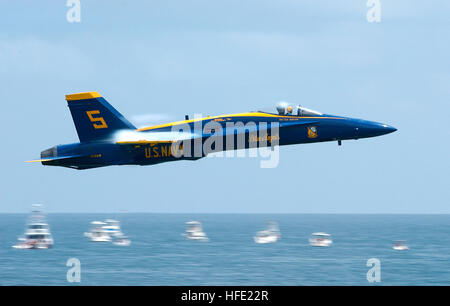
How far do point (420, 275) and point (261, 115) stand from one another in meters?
69.8

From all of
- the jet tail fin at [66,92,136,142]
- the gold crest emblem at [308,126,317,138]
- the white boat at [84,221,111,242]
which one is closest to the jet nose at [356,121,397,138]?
the gold crest emblem at [308,126,317,138]

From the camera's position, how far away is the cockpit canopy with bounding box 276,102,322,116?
38.6 metres

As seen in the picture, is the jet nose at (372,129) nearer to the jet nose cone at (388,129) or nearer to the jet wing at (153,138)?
the jet nose cone at (388,129)

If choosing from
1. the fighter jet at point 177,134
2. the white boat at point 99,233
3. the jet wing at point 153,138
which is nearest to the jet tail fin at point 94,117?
the fighter jet at point 177,134

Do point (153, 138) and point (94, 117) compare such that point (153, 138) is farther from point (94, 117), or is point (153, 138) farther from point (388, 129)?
point (388, 129)

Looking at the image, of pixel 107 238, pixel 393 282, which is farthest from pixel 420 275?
pixel 107 238

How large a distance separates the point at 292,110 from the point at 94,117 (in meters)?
12.0

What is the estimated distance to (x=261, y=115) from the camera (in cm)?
3803

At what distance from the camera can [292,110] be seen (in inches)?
1529

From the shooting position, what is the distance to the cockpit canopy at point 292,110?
127 ft
